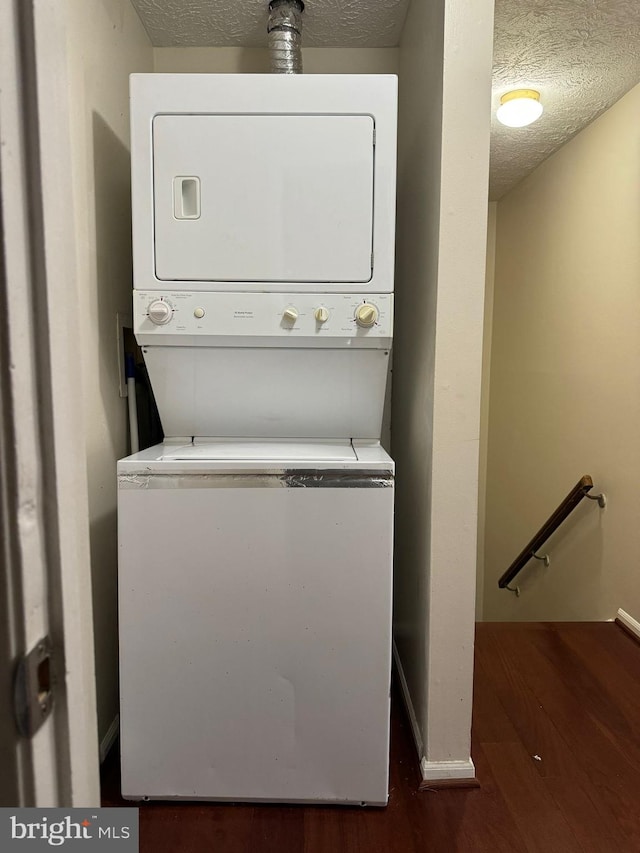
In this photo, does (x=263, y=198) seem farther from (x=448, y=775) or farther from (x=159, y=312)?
(x=448, y=775)

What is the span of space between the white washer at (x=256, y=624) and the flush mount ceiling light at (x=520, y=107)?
A: 6.15 ft

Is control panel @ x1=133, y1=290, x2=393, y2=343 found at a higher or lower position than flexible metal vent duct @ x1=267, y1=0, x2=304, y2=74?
lower

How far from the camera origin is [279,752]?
1418mm

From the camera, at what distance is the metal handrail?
2711mm

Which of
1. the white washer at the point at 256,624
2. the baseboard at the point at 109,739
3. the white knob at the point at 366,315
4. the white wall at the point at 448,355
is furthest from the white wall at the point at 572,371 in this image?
the baseboard at the point at 109,739

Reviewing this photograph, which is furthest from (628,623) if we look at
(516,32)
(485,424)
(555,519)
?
(516,32)

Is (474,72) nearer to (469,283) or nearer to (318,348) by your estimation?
(469,283)

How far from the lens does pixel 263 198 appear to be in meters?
1.49

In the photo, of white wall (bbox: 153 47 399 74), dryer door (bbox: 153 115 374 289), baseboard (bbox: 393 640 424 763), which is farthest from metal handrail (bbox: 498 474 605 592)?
white wall (bbox: 153 47 399 74)

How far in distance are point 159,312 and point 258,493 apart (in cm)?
58

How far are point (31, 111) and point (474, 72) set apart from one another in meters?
1.34

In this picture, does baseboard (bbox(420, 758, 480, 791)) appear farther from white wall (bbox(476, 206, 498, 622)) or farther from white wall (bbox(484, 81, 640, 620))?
white wall (bbox(476, 206, 498, 622))

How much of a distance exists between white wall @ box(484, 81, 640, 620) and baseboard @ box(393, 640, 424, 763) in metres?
1.16

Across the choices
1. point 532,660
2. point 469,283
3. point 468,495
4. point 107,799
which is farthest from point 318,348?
point 532,660
